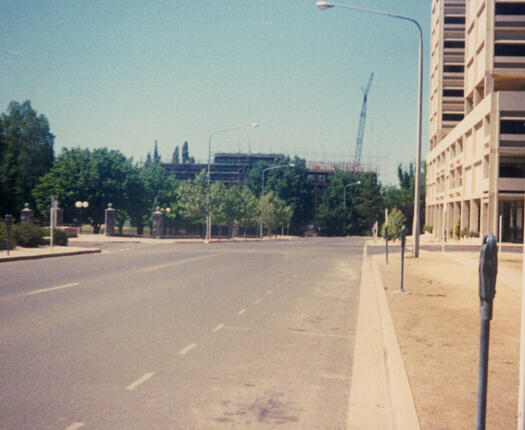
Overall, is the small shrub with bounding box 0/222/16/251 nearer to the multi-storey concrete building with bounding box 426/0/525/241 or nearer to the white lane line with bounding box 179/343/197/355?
the white lane line with bounding box 179/343/197/355

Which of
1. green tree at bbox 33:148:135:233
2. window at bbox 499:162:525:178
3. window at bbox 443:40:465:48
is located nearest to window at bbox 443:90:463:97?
window at bbox 443:40:465:48

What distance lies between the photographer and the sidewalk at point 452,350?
203 inches

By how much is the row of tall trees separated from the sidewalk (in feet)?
141

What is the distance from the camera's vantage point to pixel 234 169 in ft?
446

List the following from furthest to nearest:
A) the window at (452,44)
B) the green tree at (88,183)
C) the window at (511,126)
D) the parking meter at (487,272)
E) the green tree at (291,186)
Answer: the green tree at (291,186), the window at (452,44), the green tree at (88,183), the window at (511,126), the parking meter at (487,272)

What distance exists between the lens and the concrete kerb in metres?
5.05

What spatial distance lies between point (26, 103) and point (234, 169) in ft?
185

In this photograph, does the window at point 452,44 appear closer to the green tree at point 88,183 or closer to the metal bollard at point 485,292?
the green tree at point 88,183

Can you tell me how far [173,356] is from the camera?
7234 millimetres

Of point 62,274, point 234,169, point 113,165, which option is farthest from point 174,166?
point 62,274

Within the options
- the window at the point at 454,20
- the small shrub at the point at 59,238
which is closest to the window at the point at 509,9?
the window at the point at 454,20

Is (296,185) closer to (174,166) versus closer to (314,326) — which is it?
(174,166)

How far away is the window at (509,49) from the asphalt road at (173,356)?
44.9m

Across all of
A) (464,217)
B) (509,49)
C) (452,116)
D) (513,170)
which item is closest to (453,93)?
(452,116)
